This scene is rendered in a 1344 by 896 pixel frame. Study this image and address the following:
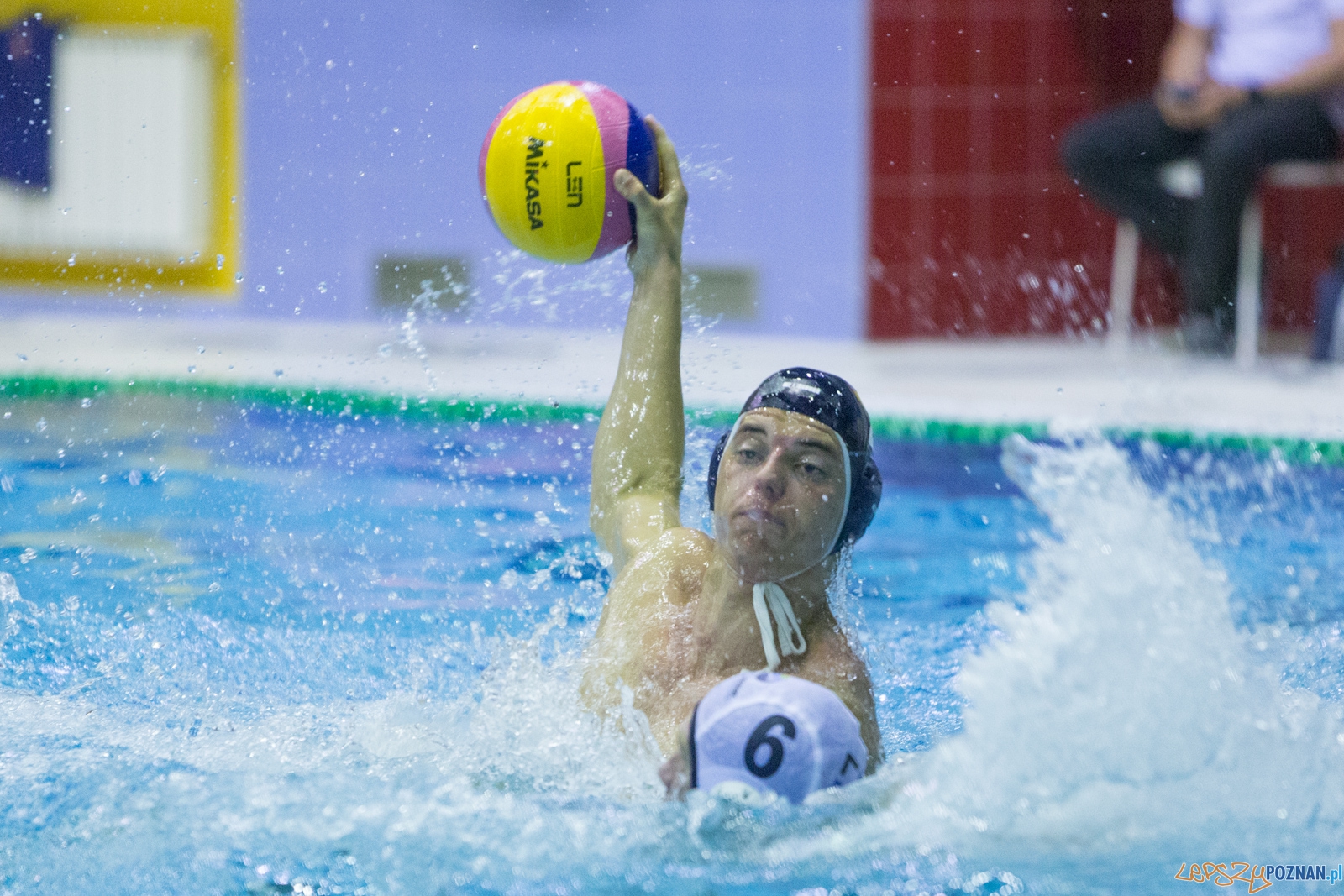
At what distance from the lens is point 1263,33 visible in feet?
21.2

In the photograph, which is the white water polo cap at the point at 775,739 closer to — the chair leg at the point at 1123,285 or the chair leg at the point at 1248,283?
the chair leg at the point at 1248,283

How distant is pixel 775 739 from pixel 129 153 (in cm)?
705

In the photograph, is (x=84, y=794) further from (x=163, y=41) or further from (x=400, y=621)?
(x=163, y=41)

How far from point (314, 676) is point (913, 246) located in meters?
5.19

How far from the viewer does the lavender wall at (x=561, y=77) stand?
7.64 m

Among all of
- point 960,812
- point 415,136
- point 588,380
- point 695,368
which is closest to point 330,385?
point 588,380

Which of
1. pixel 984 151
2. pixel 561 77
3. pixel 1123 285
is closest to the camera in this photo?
pixel 1123 285

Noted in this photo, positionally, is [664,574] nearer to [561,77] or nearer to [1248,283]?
[1248,283]

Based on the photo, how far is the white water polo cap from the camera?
6.37 ft

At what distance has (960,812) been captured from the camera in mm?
2219

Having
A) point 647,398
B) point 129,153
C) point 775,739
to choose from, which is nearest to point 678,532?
point 647,398

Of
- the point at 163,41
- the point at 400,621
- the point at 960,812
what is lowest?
the point at 400,621

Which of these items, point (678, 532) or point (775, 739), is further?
point (678, 532)

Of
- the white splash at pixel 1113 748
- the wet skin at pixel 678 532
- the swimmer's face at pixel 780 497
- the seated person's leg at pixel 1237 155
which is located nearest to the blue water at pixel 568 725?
the white splash at pixel 1113 748
